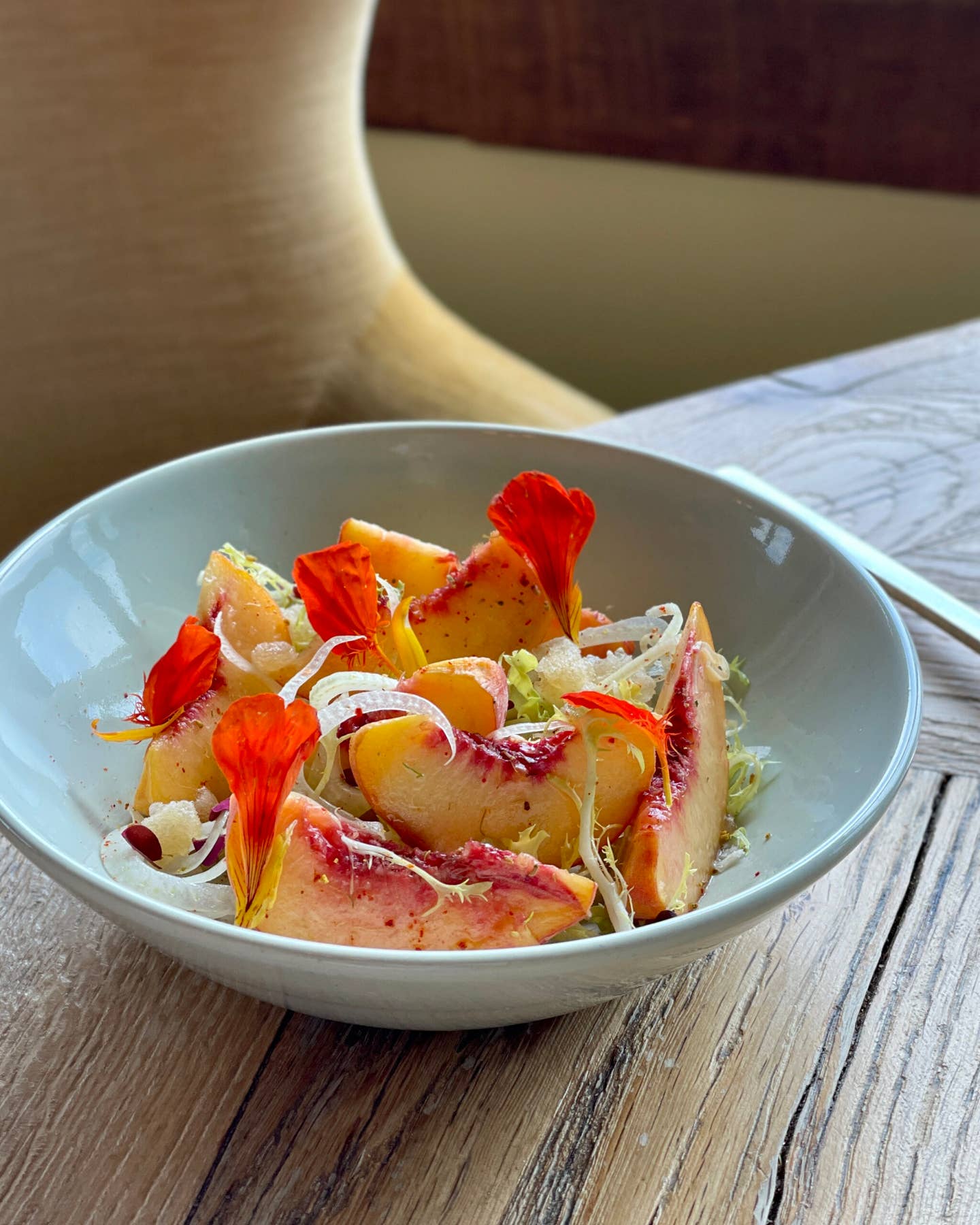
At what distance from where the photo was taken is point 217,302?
1533 millimetres

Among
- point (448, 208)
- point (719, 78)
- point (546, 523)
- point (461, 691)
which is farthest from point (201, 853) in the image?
point (448, 208)

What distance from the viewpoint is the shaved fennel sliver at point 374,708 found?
0.50m

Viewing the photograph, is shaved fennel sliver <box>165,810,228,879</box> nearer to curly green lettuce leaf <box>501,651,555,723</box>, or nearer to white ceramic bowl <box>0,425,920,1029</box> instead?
white ceramic bowl <box>0,425,920,1029</box>

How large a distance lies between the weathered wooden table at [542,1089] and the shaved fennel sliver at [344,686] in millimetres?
131

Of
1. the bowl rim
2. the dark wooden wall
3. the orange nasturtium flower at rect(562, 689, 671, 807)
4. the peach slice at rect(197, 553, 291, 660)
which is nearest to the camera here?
the bowl rim

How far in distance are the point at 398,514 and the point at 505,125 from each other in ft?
5.92

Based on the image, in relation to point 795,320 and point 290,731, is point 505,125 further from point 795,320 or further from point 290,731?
point 290,731

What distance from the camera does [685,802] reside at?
53 cm

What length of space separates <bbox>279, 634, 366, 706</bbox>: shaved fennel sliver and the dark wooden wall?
1819 millimetres

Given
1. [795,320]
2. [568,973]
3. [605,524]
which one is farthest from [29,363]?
[795,320]

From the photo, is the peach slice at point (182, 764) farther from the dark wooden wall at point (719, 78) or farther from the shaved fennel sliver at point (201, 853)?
the dark wooden wall at point (719, 78)

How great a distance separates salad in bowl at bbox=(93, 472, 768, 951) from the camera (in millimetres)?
448

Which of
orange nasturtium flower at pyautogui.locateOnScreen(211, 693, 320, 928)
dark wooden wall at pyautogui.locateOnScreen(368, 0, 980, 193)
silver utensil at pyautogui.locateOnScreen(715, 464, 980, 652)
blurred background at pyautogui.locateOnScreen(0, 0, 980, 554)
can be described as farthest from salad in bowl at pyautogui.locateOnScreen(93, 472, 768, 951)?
dark wooden wall at pyautogui.locateOnScreen(368, 0, 980, 193)

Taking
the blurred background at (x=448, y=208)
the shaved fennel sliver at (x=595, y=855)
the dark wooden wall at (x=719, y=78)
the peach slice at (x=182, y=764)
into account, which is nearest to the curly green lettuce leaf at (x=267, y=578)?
the peach slice at (x=182, y=764)
